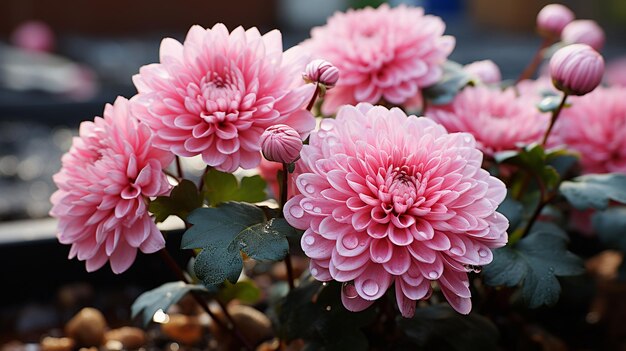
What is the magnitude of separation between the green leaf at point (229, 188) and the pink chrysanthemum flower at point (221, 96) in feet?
0.31

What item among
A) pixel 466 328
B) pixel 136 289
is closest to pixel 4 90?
pixel 136 289

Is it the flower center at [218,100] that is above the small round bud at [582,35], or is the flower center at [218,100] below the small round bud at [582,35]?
above

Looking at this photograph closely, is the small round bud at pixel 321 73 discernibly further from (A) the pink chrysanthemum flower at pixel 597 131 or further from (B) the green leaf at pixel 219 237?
(A) the pink chrysanthemum flower at pixel 597 131

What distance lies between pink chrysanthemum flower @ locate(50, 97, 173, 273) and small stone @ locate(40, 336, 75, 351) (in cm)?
41

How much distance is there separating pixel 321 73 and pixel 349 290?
232 millimetres

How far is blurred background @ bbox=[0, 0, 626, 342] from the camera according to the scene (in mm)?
1412

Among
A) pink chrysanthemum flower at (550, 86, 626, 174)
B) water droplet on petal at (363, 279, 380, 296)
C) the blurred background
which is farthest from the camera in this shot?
the blurred background

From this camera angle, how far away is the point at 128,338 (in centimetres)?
120

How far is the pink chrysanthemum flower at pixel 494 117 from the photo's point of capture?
3.23 feet

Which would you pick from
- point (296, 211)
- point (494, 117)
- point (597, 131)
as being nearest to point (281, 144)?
point (296, 211)

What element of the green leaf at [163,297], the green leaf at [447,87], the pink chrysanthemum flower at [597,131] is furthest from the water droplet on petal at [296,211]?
the pink chrysanthemum flower at [597,131]

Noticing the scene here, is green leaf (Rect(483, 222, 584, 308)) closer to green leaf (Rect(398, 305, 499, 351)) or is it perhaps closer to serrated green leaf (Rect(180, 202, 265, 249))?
green leaf (Rect(398, 305, 499, 351))

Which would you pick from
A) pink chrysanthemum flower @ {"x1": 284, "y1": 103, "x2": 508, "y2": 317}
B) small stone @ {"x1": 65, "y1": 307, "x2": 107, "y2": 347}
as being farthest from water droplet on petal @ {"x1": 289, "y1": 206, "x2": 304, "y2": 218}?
small stone @ {"x1": 65, "y1": 307, "x2": 107, "y2": 347}

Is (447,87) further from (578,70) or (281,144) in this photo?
(281,144)
